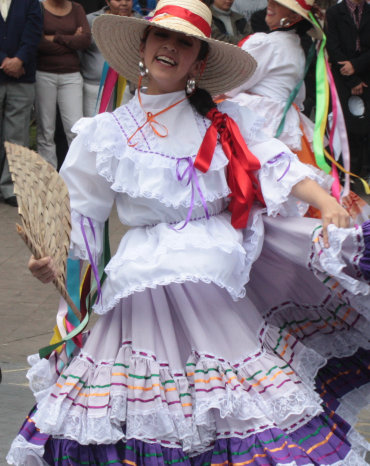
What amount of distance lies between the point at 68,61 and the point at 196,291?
225 inches

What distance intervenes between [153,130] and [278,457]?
3.84ft

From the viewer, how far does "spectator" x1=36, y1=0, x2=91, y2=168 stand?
28.0ft

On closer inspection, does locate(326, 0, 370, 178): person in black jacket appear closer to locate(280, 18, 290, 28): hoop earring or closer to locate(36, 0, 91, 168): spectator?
locate(36, 0, 91, 168): spectator

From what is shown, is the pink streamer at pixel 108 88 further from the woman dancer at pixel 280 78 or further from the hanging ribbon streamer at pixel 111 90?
the woman dancer at pixel 280 78

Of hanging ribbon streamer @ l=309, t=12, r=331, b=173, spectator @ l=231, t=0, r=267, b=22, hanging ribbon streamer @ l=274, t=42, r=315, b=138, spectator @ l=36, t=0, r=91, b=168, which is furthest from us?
spectator @ l=231, t=0, r=267, b=22

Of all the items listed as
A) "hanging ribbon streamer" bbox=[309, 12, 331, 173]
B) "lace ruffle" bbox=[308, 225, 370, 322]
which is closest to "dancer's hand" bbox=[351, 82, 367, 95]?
"hanging ribbon streamer" bbox=[309, 12, 331, 173]

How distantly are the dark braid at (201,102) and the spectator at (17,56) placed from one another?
191 inches

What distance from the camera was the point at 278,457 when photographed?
3.03 meters

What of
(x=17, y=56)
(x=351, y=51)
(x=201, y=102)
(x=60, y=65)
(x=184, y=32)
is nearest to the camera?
(x=184, y=32)

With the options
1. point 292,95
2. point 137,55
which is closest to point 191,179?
point 137,55

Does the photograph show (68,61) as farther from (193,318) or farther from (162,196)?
(193,318)

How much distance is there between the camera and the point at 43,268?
2.89 m

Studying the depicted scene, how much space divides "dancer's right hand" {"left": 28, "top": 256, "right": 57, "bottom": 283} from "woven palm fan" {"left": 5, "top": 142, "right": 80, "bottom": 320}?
0.06ft

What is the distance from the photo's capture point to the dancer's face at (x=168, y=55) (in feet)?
10.9
